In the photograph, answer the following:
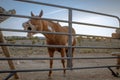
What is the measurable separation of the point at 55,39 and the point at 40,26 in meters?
0.95

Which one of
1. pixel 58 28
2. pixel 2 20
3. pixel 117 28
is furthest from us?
pixel 58 28

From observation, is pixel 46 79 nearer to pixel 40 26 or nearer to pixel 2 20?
pixel 40 26

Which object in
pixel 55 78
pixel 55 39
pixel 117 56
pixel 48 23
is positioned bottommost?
pixel 55 78

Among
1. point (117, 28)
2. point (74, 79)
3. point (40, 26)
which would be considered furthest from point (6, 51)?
point (117, 28)

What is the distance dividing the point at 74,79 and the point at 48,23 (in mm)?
1817

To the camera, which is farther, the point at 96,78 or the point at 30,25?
the point at 96,78

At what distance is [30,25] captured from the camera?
6035 mm

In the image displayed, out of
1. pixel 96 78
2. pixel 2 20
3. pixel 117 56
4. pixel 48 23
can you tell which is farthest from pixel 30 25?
pixel 117 56

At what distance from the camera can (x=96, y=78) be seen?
6.87 meters

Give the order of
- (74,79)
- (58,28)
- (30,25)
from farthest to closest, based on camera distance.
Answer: (58,28), (74,79), (30,25)

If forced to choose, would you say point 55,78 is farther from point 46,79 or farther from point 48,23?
point 48,23

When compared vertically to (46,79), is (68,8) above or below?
above

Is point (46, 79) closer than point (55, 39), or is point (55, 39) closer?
point (46, 79)

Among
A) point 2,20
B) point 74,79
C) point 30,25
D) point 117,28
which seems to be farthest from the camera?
point 117,28
